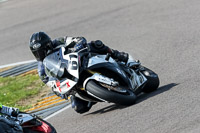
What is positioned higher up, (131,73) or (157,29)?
(131,73)

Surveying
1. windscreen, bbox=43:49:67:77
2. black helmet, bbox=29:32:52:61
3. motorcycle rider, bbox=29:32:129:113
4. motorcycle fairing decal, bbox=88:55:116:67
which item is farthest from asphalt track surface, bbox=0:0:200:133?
black helmet, bbox=29:32:52:61

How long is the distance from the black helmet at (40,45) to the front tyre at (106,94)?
3.45ft

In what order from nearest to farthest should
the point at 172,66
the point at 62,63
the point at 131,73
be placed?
the point at 62,63
the point at 131,73
the point at 172,66

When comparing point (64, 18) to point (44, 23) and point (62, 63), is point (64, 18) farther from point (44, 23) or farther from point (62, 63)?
point (62, 63)

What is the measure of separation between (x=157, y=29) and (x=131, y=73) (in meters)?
5.18

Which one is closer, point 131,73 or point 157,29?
point 131,73

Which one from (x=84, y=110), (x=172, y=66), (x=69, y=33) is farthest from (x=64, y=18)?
(x=84, y=110)

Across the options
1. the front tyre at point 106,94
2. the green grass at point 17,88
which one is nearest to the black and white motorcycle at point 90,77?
the front tyre at point 106,94

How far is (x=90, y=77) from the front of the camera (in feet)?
25.5

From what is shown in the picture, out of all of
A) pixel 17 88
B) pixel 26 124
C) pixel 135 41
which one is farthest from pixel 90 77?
pixel 135 41

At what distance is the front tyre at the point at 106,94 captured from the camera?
24.8 feet

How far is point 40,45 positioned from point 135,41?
5.29m

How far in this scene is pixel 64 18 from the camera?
55.2 feet

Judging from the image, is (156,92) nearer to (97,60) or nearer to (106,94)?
(97,60)
